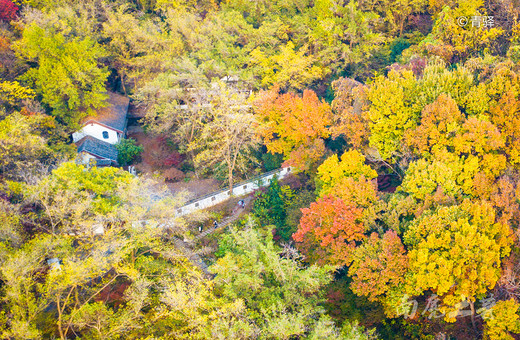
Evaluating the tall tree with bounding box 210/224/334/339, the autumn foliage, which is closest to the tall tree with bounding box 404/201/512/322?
the autumn foliage

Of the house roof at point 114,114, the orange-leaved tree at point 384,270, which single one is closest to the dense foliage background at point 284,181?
the orange-leaved tree at point 384,270

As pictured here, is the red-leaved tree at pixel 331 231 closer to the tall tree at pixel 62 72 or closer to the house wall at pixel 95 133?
the house wall at pixel 95 133

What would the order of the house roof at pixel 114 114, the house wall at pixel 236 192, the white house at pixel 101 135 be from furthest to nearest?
the house roof at pixel 114 114, the white house at pixel 101 135, the house wall at pixel 236 192

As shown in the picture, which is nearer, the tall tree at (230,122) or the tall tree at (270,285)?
the tall tree at (270,285)

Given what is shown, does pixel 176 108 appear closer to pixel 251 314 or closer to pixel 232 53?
pixel 232 53

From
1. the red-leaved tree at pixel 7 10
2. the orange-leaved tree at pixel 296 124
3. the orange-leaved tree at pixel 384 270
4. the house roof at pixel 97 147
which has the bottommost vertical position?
the house roof at pixel 97 147

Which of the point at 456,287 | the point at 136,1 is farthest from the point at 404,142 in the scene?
the point at 136,1

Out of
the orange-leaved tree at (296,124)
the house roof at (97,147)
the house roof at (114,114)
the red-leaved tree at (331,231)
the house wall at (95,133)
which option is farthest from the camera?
the house roof at (114,114)

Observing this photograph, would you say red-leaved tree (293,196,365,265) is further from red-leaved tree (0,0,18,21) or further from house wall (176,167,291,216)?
red-leaved tree (0,0,18,21)

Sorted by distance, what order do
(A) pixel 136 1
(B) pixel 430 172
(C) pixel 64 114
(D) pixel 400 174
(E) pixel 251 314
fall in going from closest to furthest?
(E) pixel 251 314, (B) pixel 430 172, (D) pixel 400 174, (C) pixel 64 114, (A) pixel 136 1
